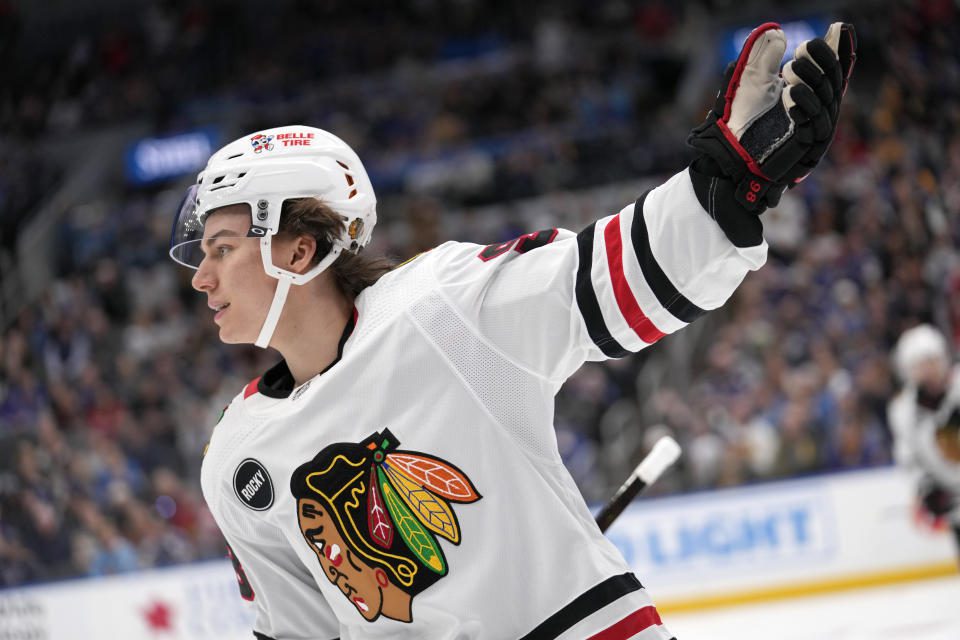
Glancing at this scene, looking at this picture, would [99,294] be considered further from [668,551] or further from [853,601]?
[853,601]

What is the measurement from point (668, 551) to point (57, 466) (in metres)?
4.20

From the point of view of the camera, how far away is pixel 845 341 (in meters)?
7.34

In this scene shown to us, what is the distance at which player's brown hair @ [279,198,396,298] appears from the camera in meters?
2.01

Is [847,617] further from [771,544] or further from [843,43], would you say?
[843,43]

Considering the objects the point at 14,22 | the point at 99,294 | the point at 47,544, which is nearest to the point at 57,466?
the point at 47,544

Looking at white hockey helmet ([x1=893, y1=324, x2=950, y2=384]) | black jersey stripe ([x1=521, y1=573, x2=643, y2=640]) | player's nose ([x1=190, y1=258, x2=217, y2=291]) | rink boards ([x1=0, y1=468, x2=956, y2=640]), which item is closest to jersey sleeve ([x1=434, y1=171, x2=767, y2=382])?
black jersey stripe ([x1=521, y1=573, x2=643, y2=640])

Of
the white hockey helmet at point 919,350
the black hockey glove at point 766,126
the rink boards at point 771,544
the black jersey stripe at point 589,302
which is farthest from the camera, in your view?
the rink boards at point 771,544

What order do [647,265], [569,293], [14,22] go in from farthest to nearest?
[14,22]
[569,293]
[647,265]

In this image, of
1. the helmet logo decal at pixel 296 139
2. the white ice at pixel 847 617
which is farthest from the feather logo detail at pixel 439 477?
the white ice at pixel 847 617

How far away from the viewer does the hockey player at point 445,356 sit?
1.50 metres

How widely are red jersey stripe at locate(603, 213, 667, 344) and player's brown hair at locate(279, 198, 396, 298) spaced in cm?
54

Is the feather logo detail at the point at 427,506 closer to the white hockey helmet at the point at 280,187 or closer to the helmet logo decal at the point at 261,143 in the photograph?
the white hockey helmet at the point at 280,187

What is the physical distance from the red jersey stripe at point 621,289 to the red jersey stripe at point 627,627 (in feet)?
1.42

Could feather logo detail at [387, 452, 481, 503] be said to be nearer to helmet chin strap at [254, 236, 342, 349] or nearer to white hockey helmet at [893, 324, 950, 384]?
helmet chin strap at [254, 236, 342, 349]
